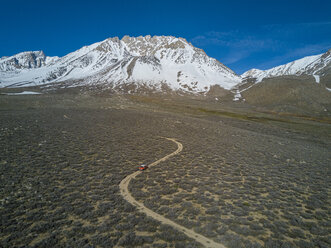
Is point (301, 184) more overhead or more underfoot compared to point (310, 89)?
more underfoot

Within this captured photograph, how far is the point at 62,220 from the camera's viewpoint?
11.6 meters

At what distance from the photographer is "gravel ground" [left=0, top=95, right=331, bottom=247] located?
430 inches

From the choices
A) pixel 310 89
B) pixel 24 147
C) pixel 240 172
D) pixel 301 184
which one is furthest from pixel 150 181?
pixel 310 89

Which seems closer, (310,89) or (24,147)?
(24,147)

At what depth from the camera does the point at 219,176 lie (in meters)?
20.0

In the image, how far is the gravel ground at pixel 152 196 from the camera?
35.9 feet

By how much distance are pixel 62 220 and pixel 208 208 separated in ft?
33.5

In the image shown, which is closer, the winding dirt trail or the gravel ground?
the winding dirt trail

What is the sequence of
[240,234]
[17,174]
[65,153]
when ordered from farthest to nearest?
[65,153], [17,174], [240,234]

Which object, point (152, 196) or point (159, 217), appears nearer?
point (159, 217)

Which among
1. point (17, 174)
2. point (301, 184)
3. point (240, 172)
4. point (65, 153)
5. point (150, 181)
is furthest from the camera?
point (65, 153)

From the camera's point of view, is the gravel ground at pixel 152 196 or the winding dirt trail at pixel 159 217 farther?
the gravel ground at pixel 152 196

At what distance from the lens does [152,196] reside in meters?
15.4

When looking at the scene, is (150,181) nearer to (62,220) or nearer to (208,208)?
(208,208)
